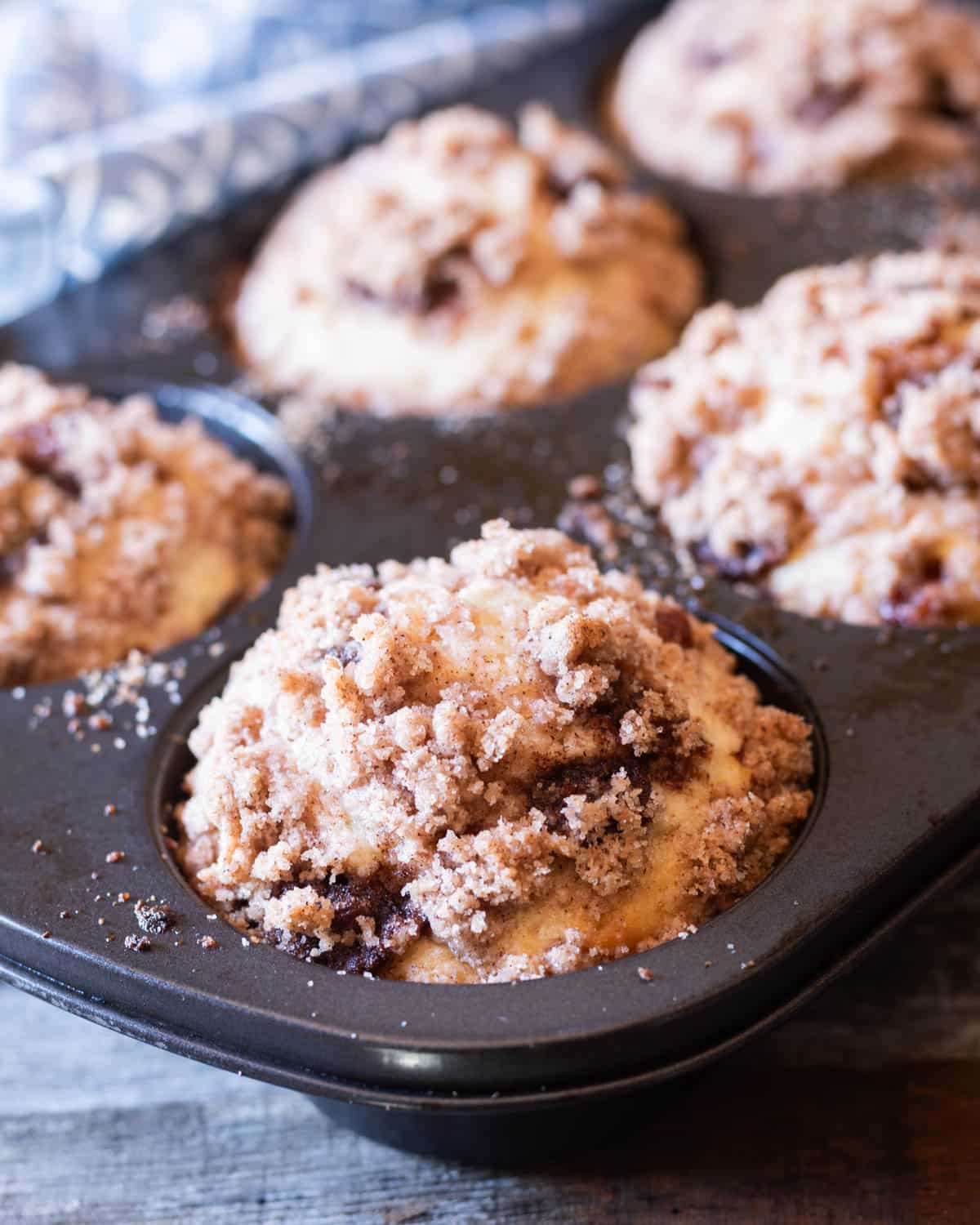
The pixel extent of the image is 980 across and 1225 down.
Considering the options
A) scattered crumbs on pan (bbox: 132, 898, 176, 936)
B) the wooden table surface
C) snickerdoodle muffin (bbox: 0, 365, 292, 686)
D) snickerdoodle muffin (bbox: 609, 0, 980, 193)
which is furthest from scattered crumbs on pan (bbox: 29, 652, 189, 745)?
snickerdoodle muffin (bbox: 609, 0, 980, 193)

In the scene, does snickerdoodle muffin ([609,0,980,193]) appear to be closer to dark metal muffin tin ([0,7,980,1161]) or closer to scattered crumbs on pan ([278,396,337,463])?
dark metal muffin tin ([0,7,980,1161])

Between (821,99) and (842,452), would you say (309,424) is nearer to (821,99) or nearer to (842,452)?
(842,452)

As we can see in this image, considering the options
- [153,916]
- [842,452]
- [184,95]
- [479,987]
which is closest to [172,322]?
[184,95]

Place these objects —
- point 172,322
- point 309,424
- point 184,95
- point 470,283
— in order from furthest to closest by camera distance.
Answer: point 184,95, point 172,322, point 470,283, point 309,424

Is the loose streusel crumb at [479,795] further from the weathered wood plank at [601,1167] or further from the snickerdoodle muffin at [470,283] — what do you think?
the snickerdoodle muffin at [470,283]

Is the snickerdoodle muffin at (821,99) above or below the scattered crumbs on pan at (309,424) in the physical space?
above

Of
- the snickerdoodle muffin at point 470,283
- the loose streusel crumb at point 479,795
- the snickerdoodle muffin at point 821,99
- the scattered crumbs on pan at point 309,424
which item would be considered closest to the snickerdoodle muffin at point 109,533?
the scattered crumbs on pan at point 309,424
